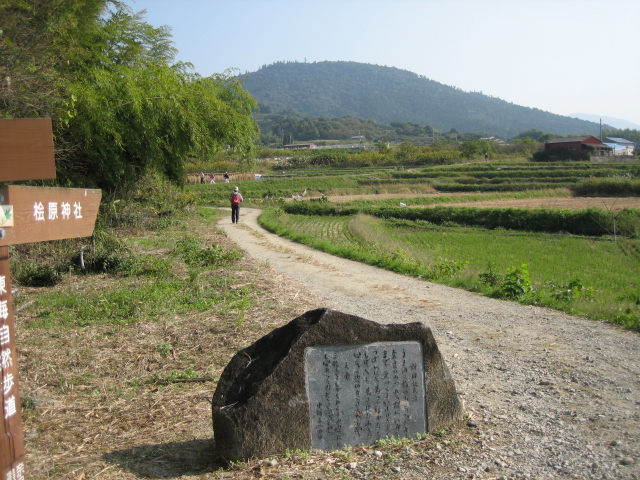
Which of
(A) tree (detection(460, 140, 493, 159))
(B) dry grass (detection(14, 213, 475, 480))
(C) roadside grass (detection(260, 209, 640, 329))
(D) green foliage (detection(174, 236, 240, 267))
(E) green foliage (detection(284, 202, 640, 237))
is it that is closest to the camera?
(B) dry grass (detection(14, 213, 475, 480))

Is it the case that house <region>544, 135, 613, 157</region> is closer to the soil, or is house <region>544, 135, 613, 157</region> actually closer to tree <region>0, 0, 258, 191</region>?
the soil

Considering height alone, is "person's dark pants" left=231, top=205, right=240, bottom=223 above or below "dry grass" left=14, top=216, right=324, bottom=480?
above

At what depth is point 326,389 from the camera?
391 centimetres

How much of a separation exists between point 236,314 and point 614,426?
4.33 meters

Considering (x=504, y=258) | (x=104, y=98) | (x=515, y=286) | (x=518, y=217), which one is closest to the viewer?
(x=515, y=286)

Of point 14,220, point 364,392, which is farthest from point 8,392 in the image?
point 364,392

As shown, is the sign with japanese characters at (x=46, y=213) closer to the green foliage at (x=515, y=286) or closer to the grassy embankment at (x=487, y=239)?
the grassy embankment at (x=487, y=239)

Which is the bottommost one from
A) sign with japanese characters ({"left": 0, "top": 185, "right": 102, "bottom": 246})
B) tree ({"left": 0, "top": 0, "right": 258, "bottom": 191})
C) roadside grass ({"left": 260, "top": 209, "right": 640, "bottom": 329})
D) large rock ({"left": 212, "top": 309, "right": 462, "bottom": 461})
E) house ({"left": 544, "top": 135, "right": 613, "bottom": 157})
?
roadside grass ({"left": 260, "top": 209, "right": 640, "bottom": 329})

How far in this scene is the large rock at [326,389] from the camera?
12.1 ft

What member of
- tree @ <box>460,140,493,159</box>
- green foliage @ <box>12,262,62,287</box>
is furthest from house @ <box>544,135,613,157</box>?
green foliage @ <box>12,262,62,287</box>

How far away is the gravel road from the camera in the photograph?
3668mm

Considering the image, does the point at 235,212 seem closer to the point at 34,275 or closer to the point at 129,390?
the point at 34,275

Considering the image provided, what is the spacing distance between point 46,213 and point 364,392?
237 cm

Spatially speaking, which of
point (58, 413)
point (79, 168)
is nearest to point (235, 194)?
point (79, 168)
